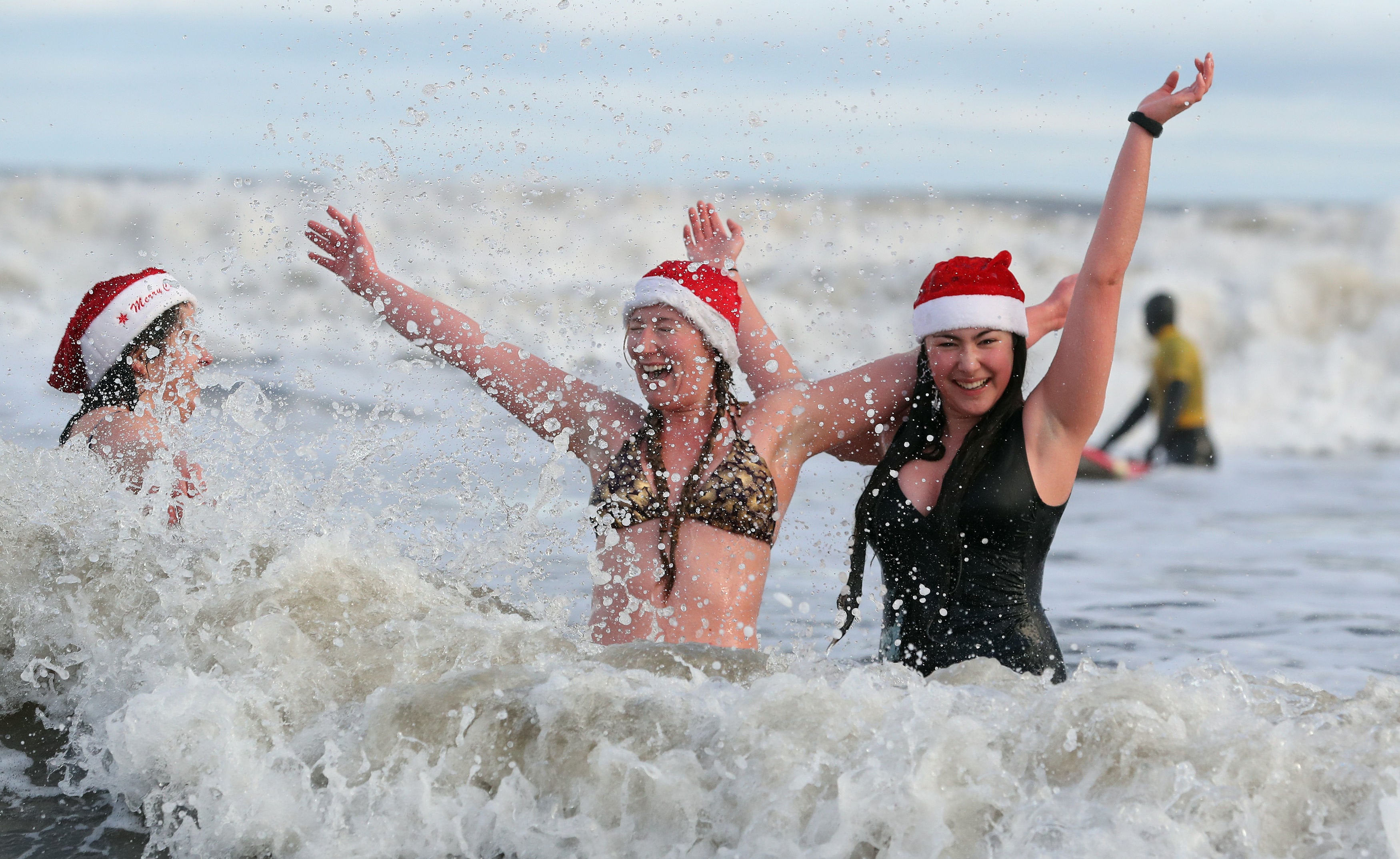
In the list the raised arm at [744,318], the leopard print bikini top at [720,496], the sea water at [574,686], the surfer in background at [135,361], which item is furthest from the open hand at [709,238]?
the surfer in background at [135,361]

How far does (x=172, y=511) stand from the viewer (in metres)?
5.02

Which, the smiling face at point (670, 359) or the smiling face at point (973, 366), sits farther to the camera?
the smiling face at point (670, 359)

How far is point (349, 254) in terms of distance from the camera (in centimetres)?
454

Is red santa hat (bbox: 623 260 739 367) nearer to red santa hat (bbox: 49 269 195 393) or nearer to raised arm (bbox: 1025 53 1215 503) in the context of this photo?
raised arm (bbox: 1025 53 1215 503)

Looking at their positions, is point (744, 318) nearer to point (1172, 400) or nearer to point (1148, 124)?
point (1148, 124)

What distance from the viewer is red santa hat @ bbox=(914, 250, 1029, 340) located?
12.4 ft

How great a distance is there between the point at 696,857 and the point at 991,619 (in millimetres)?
1262

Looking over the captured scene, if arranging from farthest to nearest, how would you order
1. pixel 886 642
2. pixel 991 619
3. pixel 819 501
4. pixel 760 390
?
pixel 819 501
pixel 760 390
pixel 886 642
pixel 991 619

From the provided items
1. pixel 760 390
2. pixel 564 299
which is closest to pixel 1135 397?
pixel 564 299

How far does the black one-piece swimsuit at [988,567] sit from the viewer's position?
369 cm

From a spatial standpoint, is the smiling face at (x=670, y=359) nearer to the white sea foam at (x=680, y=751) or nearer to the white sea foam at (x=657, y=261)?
the white sea foam at (x=680, y=751)

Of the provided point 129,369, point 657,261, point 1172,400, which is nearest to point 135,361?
point 129,369

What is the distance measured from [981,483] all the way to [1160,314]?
9858mm

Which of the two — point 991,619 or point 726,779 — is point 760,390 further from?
point 726,779
